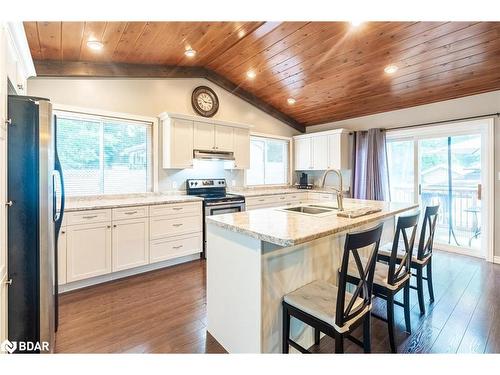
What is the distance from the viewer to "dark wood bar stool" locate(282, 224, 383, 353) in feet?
4.57

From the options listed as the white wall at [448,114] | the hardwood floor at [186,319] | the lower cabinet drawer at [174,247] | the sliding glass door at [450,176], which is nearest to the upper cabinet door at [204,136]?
the lower cabinet drawer at [174,247]

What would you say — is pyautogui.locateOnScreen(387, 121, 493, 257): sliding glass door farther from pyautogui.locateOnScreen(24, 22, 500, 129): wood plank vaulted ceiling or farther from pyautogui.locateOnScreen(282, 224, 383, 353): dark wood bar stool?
pyautogui.locateOnScreen(282, 224, 383, 353): dark wood bar stool

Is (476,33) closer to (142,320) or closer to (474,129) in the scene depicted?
(474,129)

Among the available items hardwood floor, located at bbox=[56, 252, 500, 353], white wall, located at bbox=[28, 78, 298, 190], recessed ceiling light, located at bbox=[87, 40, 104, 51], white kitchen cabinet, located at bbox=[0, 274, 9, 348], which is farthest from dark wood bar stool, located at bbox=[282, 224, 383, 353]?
recessed ceiling light, located at bbox=[87, 40, 104, 51]

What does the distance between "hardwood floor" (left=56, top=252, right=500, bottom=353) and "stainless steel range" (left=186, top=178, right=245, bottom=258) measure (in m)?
1.03

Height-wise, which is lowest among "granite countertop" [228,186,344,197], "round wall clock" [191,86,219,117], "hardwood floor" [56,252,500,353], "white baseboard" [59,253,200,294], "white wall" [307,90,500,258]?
"hardwood floor" [56,252,500,353]

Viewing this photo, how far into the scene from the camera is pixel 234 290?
1.81m

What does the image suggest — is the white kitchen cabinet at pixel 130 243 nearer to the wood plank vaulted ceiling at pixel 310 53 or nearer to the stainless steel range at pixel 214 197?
the stainless steel range at pixel 214 197

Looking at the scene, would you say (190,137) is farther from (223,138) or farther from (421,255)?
(421,255)

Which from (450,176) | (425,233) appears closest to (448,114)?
(450,176)

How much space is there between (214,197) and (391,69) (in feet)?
10.3

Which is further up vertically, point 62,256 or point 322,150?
point 322,150

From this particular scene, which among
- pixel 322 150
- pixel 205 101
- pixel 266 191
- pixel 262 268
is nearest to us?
pixel 262 268
